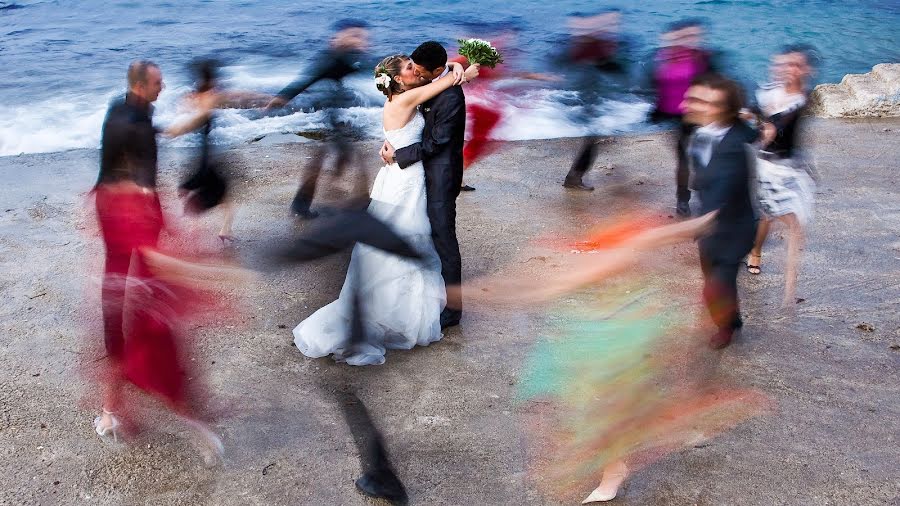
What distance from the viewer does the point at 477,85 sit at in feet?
38.3

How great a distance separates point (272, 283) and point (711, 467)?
3.71 metres

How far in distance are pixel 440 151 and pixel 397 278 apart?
923 mm

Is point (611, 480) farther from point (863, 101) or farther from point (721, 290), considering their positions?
point (863, 101)

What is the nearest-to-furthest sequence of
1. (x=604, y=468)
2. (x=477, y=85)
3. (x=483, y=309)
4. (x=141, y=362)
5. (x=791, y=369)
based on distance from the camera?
(x=604, y=468) → (x=141, y=362) → (x=791, y=369) → (x=483, y=309) → (x=477, y=85)

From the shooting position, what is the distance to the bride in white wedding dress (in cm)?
552

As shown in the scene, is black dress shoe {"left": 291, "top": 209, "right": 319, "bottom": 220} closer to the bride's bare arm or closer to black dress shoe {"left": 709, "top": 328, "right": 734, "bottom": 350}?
the bride's bare arm

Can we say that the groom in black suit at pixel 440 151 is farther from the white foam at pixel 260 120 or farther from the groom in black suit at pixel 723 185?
the white foam at pixel 260 120

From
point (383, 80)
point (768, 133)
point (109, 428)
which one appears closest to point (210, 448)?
point (109, 428)

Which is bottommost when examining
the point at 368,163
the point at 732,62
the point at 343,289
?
the point at 732,62

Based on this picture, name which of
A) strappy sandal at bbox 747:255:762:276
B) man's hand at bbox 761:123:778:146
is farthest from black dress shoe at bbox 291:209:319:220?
man's hand at bbox 761:123:778:146

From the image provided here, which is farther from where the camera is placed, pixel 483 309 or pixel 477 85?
pixel 477 85

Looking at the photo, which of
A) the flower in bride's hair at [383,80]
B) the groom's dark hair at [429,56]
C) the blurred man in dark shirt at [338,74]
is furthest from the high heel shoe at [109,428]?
the blurred man in dark shirt at [338,74]

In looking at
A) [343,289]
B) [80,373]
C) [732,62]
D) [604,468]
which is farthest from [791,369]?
[732,62]

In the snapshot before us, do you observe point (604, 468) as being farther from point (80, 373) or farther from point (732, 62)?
point (732, 62)
